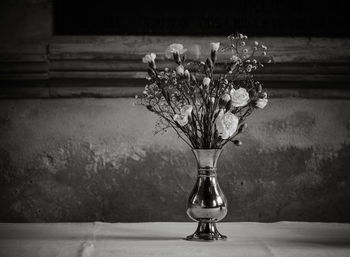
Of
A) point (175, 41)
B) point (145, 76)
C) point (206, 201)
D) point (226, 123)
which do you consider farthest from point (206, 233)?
point (175, 41)

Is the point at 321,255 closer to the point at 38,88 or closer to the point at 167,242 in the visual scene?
the point at 167,242

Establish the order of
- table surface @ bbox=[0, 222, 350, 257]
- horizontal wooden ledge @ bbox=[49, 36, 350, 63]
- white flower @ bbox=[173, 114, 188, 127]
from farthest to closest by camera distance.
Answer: horizontal wooden ledge @ bbox=[49, 36, 350, 63] < white flower @ bbox=[173, 114, 188, 127] < table surface @ bbox=[0, 222, 350, 257]

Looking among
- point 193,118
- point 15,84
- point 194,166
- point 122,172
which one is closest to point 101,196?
point 122,172

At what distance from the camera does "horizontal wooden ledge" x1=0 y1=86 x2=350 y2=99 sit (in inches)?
105

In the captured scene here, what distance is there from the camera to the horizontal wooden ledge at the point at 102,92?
267 centimetres

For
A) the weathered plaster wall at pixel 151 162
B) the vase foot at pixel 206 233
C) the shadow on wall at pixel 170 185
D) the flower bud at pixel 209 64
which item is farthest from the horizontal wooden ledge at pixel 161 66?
the vase foot at pixel 206 233

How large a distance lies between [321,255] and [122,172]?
1.18 m

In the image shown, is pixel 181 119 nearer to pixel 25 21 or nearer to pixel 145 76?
pixel 145 76

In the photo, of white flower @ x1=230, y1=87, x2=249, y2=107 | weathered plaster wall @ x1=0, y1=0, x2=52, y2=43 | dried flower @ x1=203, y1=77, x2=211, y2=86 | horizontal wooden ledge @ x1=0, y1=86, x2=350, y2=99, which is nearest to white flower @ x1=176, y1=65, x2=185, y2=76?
dried flower @ x1=203, y1=77, x2=211, y2=86

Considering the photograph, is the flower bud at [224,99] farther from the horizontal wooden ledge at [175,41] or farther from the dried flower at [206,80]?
the horizontal wooden ledge at [175,41]

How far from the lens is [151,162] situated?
106 inches

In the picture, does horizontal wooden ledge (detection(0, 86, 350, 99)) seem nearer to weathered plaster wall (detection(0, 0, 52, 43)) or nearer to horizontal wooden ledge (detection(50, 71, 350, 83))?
horizontal wooden ledge (detection(50, 71, 350, 83))

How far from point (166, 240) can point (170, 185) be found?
64 cm

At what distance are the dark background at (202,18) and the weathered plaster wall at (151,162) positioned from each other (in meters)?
0.36
